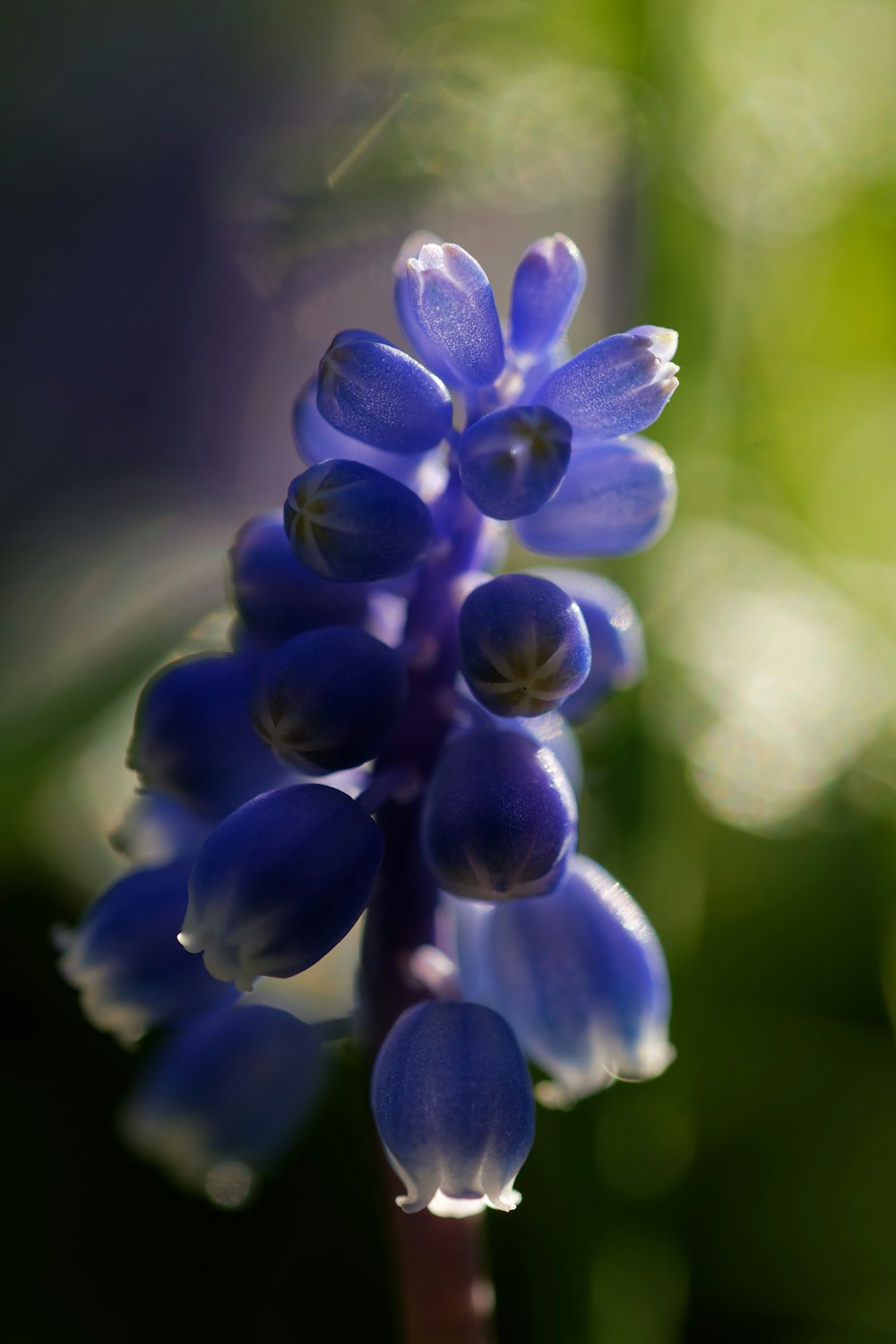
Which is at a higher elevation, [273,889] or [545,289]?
[545,289]

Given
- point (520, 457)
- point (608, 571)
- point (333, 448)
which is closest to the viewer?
point (520, 457)

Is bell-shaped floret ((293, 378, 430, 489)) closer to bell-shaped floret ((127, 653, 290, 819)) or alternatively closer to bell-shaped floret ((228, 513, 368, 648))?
bell-shaped floret ((228, 513, 368, 648))

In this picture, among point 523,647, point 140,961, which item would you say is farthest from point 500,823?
point 140,961

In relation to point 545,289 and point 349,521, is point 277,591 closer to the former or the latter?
point 349,521

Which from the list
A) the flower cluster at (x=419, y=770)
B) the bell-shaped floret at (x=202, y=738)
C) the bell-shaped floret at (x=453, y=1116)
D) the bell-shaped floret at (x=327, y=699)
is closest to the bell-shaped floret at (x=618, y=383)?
the flower cluster at (x=419, y=770)

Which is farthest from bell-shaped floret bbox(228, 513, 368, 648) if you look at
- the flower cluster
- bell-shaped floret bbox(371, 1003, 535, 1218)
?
bell-shaped floret bbox(371, 1003, 535, 1218)

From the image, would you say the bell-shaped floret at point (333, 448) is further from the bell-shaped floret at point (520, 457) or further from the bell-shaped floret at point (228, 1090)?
the bell-shaped floret at point (228, 1090)

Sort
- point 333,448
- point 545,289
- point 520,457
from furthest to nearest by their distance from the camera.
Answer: point 333,448, point 545,289, point 520,457
